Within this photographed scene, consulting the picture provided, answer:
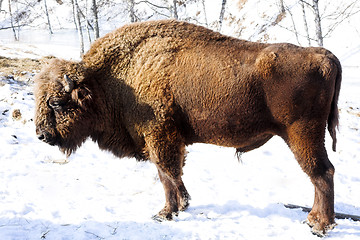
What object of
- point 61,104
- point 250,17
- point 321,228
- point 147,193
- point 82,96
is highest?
point 250,17

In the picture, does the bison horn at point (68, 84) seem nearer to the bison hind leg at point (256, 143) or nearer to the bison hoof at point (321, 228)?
the bison hind leg at point (256, 143)

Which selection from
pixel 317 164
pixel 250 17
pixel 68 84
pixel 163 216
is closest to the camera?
pixel 317 164

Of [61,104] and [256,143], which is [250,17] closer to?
[256,143]

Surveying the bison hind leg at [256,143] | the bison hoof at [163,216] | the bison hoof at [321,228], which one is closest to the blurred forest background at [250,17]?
the bison hind leg at [256,143]

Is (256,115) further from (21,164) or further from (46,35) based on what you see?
(46,35)

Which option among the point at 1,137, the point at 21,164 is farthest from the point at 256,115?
the point at 1,137

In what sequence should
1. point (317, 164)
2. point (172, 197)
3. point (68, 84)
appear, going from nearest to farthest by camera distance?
point (317, 164)
point (68, 84)
point (172, 197)

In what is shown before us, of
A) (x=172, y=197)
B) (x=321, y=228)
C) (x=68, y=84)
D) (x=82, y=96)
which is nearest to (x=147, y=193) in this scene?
(x=172, y=197)

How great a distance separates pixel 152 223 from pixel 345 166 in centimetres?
412

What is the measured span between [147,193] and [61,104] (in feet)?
6.28

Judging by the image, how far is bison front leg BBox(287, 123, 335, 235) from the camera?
3.35m

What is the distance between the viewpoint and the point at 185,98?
11.5 ft

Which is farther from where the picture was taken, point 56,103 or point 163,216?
point 163,216

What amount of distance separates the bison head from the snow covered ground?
1.00 metres
